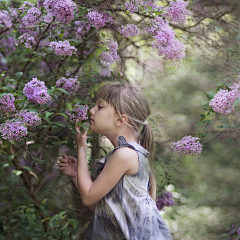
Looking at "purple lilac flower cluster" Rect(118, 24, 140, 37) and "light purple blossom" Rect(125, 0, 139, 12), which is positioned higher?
"light purple blossom" Rect(125, 0, 139, 12)

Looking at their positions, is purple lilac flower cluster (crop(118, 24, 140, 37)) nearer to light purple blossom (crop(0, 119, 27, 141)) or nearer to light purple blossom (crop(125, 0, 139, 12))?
light purple blossom (crop(125, 0, 139, 12))

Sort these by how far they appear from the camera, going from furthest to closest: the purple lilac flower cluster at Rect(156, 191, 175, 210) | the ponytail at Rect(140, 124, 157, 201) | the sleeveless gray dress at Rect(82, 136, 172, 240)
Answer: the purple lilac flower cluster at Rect(156, 191, 175, 210), the ponytail at Rect(140, 124, 157, 201), the sleeveless gray dress at Rect(82, 136, 172, 240)

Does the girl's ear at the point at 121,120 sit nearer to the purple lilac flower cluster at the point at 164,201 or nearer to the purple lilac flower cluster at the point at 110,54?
the purple lilac flower cluster at the point at 110,54

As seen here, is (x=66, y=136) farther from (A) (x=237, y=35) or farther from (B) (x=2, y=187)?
(A) (x=237, y=35)

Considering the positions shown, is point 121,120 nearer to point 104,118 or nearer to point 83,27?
point 104,118

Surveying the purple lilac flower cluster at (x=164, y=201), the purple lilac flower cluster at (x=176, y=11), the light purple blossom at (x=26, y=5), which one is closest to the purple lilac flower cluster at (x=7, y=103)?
the light purple blossom at (x=26, y=5)

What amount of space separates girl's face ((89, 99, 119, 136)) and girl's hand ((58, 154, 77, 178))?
9.3 inches

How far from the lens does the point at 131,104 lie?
1.29 m

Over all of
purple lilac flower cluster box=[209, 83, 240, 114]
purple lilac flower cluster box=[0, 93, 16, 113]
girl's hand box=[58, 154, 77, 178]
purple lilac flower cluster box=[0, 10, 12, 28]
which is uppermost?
purple lilac flower cluster box=[0, 10, 12, 28]

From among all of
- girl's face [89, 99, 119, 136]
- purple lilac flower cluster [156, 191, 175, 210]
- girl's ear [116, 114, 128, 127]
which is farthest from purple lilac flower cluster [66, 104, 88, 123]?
purple lilac flower cluster [156, 191, 175, 210]

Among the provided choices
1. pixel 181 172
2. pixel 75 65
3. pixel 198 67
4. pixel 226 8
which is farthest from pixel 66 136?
pixel 226 8

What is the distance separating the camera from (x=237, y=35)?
2.04 metres

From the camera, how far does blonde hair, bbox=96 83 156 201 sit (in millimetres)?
1273

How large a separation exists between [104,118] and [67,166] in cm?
33
